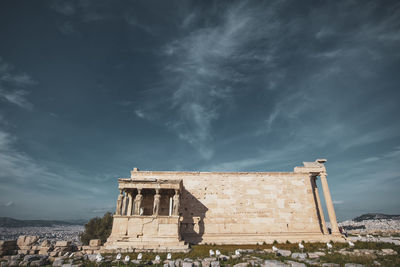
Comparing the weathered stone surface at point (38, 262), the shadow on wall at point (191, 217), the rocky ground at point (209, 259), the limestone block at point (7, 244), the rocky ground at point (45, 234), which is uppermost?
the shadow on wall at point (191, 217)

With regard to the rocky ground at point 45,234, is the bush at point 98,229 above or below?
above

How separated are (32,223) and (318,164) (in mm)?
188915

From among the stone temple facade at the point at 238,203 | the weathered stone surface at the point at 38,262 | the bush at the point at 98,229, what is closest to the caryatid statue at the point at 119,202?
the stone temple facade at the point at 238,203

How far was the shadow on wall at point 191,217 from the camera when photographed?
19.7m

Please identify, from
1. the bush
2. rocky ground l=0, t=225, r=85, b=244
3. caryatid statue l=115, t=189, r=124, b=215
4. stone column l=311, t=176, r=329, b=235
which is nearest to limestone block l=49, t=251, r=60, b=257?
caryatid statue l=115, t=189, r=124, b=215

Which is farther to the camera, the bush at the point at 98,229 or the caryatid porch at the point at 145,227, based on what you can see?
the bush at the point at 98,229

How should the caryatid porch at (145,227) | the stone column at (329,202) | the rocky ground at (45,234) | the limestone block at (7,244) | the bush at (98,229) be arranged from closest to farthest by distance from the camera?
1. the limestone block at (7,244)
2. the caryatid porch at (145,227)
3. the stone column at (329,202)
4. the bush at (98,229)
5. the rocky ground at (45,234)

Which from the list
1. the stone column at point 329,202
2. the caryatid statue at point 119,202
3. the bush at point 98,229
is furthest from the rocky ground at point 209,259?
the bush at point 98,229

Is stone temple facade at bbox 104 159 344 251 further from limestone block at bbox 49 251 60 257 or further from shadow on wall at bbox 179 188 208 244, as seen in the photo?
limestone block at bbox 49 251 60 257

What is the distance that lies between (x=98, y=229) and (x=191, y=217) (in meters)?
21.2

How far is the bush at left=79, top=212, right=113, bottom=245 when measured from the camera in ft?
106

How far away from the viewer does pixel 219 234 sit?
64.8 feet

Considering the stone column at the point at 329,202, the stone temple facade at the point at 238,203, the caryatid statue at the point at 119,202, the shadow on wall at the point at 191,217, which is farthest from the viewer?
the stone column at the point at 329,202

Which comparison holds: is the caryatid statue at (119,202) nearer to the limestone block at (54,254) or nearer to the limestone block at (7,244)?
the limestone block at (54,254)
